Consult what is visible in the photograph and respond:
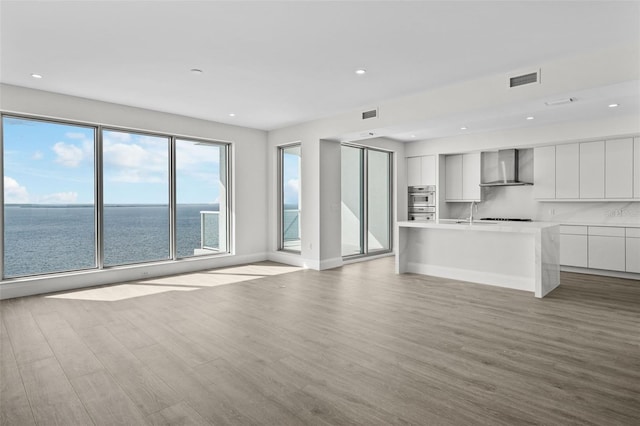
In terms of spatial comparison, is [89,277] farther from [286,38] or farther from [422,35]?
[422,35]

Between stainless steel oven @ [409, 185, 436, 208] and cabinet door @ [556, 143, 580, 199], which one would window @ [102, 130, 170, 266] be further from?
cabinet door @ [556, 143, 580, 199]

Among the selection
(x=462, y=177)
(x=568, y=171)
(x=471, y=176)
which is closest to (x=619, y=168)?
(x=568, y=171)

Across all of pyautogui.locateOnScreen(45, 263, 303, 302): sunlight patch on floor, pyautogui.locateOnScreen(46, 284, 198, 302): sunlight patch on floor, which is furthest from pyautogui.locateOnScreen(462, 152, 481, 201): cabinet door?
pyautogui.locateOnScreen(46, 284, 198, 302): sunlight patch on floor

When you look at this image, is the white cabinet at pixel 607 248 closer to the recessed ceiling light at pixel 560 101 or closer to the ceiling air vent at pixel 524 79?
the recessed ceiling light at pixel 560 101

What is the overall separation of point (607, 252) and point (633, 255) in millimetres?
328

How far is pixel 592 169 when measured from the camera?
20.3 ft

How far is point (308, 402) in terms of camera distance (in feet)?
7.25

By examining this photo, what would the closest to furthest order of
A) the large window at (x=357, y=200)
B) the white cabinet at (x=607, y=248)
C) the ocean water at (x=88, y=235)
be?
the ocean water at (x=88, y=235), the white cabinet at (x=607, y=248), the large window at (x=357, y=200)

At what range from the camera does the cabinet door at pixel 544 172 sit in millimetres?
6645

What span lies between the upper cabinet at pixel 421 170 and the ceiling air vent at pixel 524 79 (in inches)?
158

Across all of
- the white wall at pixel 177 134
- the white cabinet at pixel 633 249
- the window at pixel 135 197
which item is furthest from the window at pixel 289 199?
the white cabinet at pixel 633 249

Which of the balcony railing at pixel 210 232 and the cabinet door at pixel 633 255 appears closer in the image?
the cabinet door at pixel 633 255

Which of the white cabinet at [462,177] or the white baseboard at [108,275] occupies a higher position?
the white cabinet at [462,177]

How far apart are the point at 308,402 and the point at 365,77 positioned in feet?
11.8
